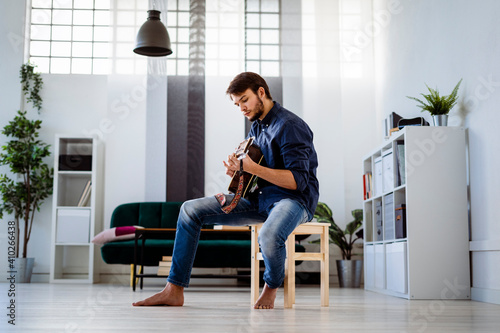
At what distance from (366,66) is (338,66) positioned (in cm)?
31

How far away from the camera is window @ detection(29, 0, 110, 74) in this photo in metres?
6.34

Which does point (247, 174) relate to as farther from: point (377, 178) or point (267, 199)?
point (377, 178)

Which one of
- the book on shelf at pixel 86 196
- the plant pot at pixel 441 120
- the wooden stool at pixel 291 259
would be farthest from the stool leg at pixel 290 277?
the book on shelf at pixel 86 196

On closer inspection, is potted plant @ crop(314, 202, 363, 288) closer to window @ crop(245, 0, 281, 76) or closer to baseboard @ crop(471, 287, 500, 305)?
window @ crop(245, 0, 281, 76)

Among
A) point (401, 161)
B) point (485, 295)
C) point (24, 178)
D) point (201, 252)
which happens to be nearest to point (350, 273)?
→ point (201, 252)

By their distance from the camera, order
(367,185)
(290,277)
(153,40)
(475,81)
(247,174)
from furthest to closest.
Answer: (367,185)
(153,40)
(475,81)
(290,277)
(247,174)

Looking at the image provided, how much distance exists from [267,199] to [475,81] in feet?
6.21

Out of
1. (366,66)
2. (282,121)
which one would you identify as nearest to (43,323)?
(282,121)

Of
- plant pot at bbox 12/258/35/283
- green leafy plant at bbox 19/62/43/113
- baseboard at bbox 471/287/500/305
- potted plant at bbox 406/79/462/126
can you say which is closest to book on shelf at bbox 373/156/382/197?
potted plant at bbox 406/79/462/126

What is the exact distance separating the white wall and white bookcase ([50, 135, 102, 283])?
3154 mm

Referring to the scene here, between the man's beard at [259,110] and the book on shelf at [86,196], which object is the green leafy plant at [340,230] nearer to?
the book on shelf at [86,196]

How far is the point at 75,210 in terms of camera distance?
5730mm

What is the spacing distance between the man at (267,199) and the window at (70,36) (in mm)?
4007

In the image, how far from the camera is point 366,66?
6293 millimetres
